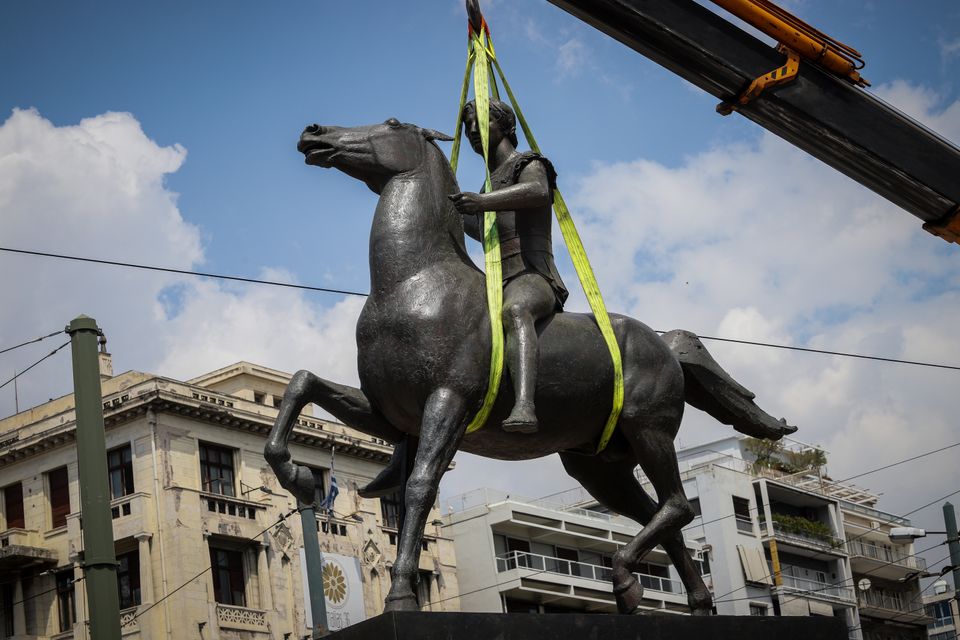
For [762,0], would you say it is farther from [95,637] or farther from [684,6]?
[95,637]

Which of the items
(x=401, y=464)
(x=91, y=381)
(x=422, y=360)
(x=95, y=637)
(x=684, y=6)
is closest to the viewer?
(x=422, y=360)

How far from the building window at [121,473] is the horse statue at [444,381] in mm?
34895

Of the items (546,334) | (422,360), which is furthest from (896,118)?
(422,360)

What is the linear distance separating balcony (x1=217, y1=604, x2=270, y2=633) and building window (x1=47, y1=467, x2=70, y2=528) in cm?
614

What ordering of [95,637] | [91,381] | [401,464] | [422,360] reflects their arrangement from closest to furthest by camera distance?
1. [422,360]
2. [401,464]
3. [95,637]
4. [91,381]

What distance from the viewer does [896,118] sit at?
1190cm

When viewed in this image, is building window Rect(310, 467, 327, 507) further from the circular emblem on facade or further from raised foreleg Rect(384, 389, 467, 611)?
raised foreleg Rect(384, 389, 467, 611)

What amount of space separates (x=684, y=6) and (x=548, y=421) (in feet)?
14.0

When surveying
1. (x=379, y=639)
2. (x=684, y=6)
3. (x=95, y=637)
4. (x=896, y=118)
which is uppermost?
(x=684, y=6)

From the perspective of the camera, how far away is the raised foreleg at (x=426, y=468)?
8.52 meters

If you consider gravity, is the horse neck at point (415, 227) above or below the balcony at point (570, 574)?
below

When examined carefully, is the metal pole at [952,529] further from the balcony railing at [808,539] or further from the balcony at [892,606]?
the balcony at [892,606]

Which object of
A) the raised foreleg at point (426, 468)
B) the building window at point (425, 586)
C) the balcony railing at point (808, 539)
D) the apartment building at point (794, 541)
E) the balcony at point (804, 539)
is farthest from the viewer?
the balcony railing at point (808, 539)

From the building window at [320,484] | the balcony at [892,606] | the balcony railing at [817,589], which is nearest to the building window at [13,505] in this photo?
the building window at [320,484]
